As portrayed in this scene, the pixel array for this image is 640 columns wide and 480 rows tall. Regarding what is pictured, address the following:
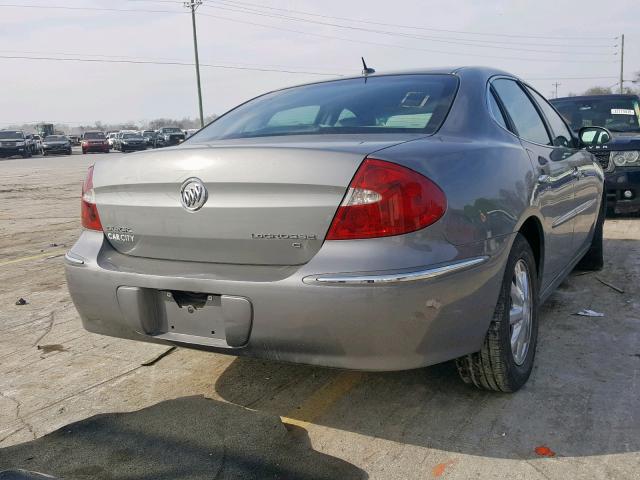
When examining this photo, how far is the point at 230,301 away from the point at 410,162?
2.84ft

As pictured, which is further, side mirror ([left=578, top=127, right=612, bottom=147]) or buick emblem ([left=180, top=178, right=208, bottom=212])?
side mirror ([left=578, top=127, right=612, bottom=147])

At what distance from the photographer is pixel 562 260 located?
376 centimetres

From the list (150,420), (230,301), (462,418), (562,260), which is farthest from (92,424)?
(562,260)

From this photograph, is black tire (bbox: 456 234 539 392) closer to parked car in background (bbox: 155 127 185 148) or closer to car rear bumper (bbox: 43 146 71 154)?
car rear bumper (bbox: 43 146 71 154)

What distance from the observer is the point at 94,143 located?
41.8m

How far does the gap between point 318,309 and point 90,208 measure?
1.31m

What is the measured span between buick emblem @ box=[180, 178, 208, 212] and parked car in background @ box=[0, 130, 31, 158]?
128 ft

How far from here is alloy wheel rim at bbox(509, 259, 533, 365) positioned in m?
2.94

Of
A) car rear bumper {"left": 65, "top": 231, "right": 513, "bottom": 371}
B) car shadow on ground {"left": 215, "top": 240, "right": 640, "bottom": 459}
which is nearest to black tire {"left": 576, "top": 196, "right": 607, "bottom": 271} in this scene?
car shadow on ground {"left": 215, "top": 240, "right": 640, "bottom": 459}

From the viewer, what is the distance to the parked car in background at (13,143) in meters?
36.8

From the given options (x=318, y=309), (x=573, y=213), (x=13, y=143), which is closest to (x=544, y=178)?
(x=573, y=213)

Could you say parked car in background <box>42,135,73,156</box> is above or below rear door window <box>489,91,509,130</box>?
below

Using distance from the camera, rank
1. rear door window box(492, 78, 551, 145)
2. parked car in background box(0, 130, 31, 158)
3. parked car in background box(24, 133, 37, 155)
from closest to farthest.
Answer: rear door window box(492, 78, 551, 145)
parked car in background box(0, 130, 31, 158)
parked car in background box(24, 133, 37, 155)

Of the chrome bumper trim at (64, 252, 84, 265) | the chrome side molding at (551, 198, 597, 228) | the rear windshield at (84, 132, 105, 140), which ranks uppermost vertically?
the chrome bumper trim at (64, 252, 84, 265)
